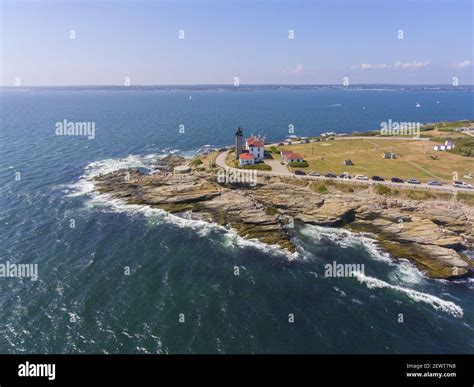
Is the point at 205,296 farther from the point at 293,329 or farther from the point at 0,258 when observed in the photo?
the point at 0,258

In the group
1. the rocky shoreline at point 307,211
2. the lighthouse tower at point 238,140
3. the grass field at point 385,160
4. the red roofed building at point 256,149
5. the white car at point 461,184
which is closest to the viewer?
the rocky shoreline at point 307,211

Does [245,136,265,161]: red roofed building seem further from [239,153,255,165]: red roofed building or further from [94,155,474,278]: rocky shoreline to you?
[94,155,474,278]: rocky shoreline

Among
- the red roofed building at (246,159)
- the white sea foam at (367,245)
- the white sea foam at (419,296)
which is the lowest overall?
the white sea foam at (419,296)

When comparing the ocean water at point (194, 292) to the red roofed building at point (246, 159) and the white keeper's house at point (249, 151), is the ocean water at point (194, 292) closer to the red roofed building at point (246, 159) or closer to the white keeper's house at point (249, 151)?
the red roofed building at point (246, 159)

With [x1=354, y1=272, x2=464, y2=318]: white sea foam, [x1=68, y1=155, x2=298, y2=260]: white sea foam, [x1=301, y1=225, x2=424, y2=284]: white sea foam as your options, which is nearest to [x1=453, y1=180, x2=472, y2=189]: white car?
[x1=301, y1=225, x2=424, y2=284]: white sea foam

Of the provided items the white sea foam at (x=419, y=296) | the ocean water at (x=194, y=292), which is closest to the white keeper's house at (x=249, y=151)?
the ocean water at (x=194, y=292)
